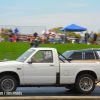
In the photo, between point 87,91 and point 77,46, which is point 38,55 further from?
point 77,46

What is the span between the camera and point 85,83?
930 cm

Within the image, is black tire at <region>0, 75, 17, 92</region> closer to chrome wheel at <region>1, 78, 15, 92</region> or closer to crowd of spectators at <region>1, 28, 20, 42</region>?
chrome wheel at <region>1, 78, 15, 92</region>

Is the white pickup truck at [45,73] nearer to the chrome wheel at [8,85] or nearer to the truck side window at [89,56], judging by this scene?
the chrome wheel at [8,85]

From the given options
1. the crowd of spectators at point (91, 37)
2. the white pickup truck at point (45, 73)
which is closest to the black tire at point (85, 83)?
the white pickup truck at point (45, 73)

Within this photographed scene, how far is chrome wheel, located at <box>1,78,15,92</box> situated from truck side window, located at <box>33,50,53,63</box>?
1.08m

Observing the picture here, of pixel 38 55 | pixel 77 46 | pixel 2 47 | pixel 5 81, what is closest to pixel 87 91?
pixel 38 55

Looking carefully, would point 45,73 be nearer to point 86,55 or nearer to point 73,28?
point 86,55

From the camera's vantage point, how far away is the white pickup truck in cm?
870

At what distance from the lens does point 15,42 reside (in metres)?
29.5

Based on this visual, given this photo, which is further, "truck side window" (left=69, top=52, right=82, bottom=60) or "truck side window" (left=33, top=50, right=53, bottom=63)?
"truck side window" (left=69, top=52, right=82, bottom=60)

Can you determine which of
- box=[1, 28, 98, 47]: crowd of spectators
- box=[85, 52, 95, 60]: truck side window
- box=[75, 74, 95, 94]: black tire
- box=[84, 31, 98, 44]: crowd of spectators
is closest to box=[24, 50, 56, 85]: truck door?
box=[75, 74, 95, 94]: black tire

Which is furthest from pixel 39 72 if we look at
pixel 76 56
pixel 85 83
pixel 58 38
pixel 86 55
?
pixel 58 38

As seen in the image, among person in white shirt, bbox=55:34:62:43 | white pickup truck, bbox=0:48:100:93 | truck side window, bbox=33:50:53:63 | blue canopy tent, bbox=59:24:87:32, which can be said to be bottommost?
white pickup truck, bbox=0:48:100:93

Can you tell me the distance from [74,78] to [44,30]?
21068 millimetres
